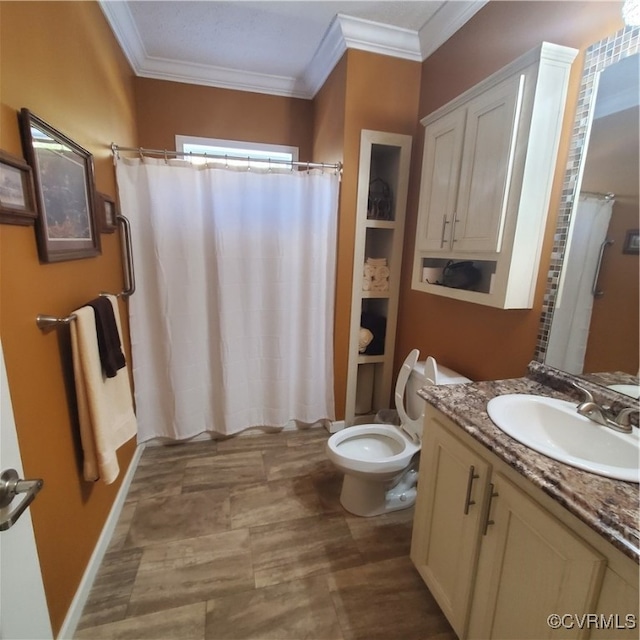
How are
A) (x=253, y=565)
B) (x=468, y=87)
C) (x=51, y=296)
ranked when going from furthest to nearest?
(x=468, y=87), (x=253, y=565), (x=51, y=296)

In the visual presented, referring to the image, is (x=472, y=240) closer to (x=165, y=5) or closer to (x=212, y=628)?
(x=212, y=628)

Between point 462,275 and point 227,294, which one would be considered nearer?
point 462,275

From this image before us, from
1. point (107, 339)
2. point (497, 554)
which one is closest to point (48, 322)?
point (107, 339)

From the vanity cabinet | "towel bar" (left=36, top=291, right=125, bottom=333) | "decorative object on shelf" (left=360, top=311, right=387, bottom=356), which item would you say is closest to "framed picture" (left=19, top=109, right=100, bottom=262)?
"towel bar" (left=36, top=291, right=125, bottom=333)

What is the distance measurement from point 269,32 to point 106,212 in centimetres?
155

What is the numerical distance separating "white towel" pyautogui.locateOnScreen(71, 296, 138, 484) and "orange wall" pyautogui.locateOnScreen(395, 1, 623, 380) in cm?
170

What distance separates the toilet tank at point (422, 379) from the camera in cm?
164

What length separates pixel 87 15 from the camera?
1.45 meters

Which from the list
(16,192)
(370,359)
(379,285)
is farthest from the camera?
(370,359)

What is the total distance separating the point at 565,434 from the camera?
109cm

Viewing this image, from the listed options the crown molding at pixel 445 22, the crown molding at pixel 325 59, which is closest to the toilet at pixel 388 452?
the crown molding at pixel 445 22

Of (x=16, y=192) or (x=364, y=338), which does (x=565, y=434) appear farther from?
(x=16, y=192)

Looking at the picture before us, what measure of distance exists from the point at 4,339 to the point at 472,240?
1.66 metres

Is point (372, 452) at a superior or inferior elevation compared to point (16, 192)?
inferior
